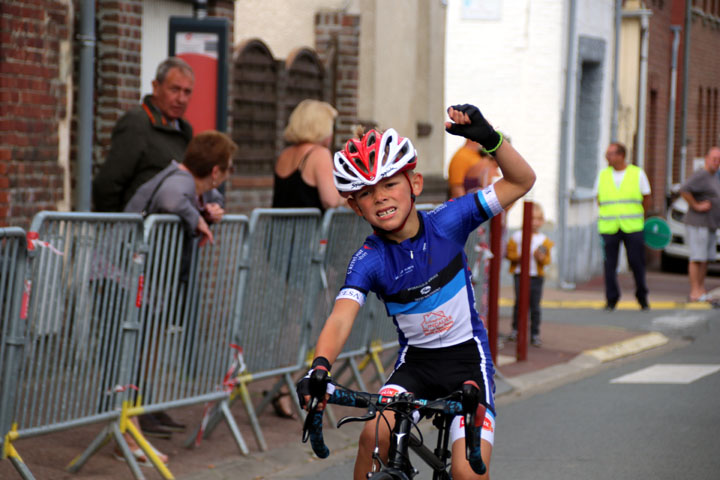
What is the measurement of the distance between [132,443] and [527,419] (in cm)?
306

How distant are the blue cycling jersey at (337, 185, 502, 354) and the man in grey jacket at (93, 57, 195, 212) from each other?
324 cm

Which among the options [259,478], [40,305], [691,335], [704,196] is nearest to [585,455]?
[259,478]

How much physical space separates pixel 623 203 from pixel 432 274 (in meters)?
11.5

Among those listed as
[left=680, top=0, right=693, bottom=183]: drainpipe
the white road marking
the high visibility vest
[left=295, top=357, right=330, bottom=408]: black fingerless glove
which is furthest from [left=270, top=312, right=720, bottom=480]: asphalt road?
[left=680, top=0, right=693, bottom=183]: drainpipe

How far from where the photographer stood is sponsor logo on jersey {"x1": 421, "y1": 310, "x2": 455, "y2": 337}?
471 cm

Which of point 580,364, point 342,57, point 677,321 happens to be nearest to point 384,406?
point 580,364

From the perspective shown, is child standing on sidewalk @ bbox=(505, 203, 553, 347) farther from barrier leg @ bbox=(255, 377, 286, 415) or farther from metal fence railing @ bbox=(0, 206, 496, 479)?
barrier leg @ bbox=(255, 377, 286, 415)

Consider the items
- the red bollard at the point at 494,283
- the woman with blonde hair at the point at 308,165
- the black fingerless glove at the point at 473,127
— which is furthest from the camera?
the red bollard at the point at 494,283

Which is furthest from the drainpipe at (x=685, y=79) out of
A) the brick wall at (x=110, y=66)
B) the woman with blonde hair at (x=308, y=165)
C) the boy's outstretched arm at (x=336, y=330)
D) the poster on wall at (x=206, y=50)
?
the boy's outstretched arm at (x=336, y=330)

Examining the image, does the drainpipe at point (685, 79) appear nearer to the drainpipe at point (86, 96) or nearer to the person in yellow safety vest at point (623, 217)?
the person in yellow safety vest at point (623, 217)

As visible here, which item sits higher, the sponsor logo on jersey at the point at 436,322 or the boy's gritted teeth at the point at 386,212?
the boy's gritted teeth at the point at 386,212

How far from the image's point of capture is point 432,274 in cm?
469

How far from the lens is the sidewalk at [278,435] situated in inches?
273

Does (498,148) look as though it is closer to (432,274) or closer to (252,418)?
(432,274)
